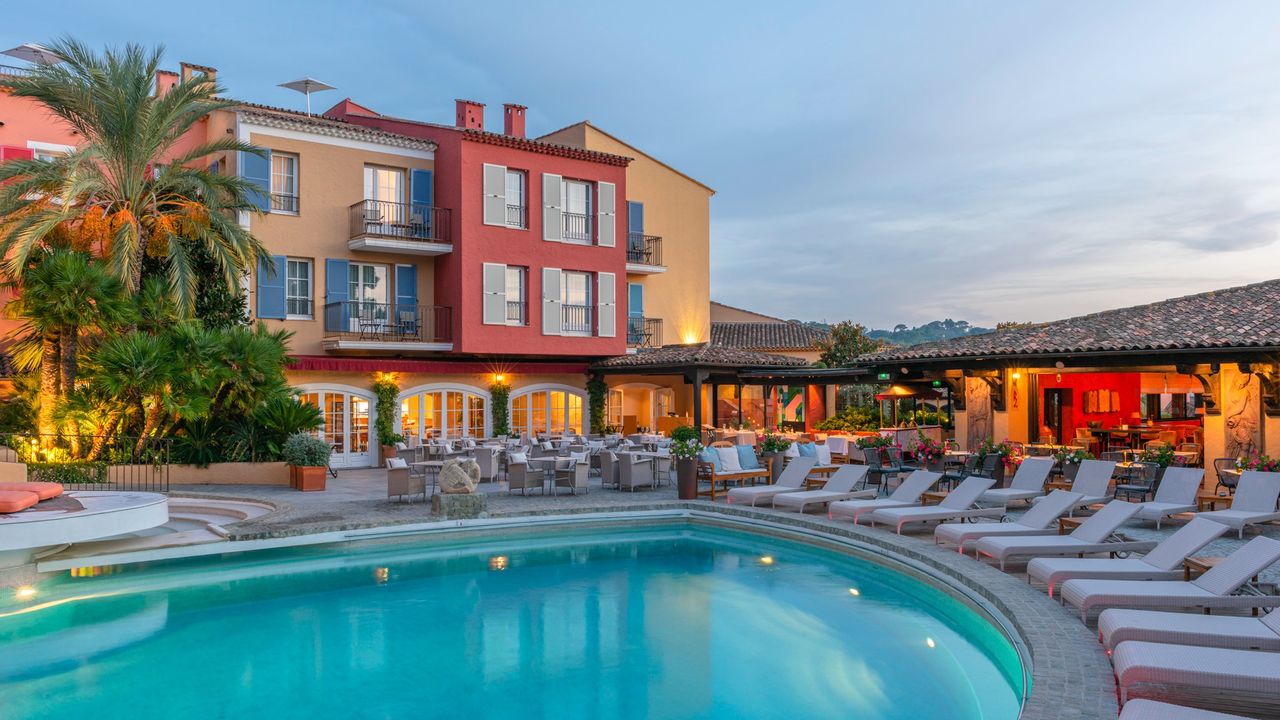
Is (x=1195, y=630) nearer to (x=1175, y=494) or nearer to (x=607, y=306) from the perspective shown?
(x=1175, y=494)

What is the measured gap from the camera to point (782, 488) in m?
15.6

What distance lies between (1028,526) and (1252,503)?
322cm

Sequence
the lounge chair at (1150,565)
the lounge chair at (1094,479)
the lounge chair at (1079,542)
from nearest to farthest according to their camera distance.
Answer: the lounge chair at (1150,565) < the lounge chair at (1079,542) < the lounge chair at (1094,479)

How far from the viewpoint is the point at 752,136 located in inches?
1098

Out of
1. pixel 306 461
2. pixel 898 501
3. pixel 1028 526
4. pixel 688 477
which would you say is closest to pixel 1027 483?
pixel 898 501

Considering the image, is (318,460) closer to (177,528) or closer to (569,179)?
(177,528)

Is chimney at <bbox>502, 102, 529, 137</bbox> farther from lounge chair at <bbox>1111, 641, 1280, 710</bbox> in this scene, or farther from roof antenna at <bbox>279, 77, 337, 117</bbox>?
lounge chair at <bbox>1111, 641, 1280, 710</bbox>

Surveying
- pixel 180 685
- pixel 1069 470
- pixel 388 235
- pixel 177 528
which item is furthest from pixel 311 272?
pixel 1069 470

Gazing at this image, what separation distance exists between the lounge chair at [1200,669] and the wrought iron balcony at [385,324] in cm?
1988

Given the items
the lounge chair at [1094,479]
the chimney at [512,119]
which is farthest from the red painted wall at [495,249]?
the lounge chair at [1094,479]

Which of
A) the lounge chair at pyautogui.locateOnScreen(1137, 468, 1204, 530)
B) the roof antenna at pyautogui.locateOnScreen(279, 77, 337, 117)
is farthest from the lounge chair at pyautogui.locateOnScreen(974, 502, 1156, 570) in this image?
the roof antenna at pyautogui.locateOnScreen(279, 77, 337, 117)

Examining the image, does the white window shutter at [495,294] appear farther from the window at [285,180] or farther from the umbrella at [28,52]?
the umbrella at [28,52]

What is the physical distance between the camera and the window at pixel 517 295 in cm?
2478

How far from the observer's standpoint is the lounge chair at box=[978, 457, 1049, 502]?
13.8 metres
